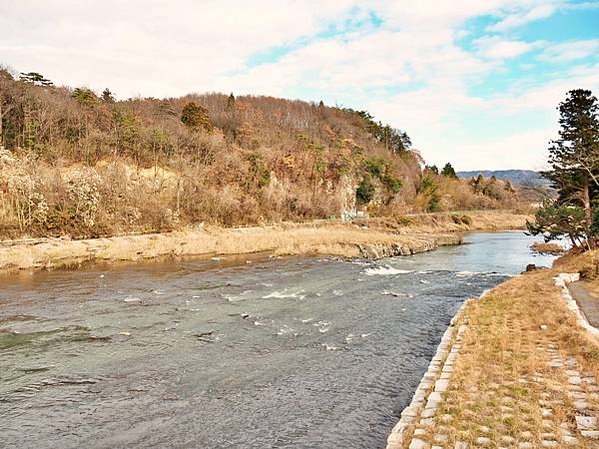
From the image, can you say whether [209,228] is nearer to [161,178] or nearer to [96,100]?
[161,178]

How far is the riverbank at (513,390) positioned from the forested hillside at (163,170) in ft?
81.1

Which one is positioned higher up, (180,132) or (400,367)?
(180,132)

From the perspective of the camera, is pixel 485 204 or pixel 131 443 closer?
pixel 131 443

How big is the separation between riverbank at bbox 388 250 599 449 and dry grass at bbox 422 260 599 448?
0.01 metres

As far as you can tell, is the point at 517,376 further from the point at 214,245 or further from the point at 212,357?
the point at 214,245

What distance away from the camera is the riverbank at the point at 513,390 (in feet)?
17.3

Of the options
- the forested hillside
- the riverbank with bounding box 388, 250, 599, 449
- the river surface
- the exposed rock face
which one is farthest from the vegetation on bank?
the exposed rock face

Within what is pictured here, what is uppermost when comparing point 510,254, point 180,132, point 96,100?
point 96,100

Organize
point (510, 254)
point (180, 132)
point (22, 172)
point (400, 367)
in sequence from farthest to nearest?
1. point (180, 132)
2. point (510, 254)
3. point (22, 172)
4. point (400, 367)

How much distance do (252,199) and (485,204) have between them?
5219 cm

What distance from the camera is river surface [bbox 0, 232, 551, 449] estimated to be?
672 cm

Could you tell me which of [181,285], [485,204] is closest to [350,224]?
[181,285]

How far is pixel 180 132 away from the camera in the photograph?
146ft

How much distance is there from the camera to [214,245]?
28516mm
